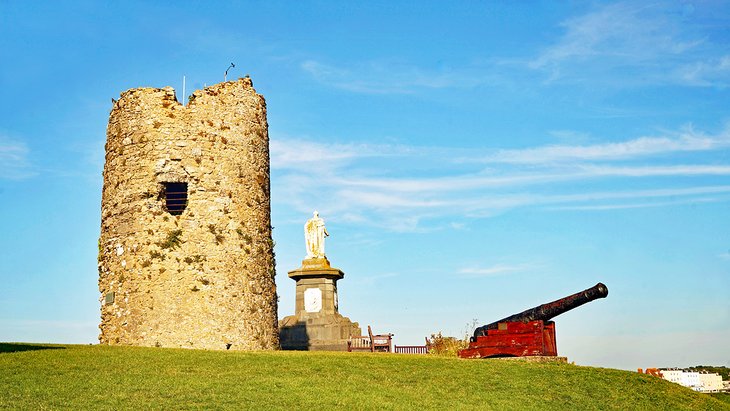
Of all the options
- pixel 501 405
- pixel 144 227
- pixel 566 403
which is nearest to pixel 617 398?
pixel 566 403

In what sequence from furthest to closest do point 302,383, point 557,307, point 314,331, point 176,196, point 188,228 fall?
1. point 314,331
2. point 176,196
3. point 188,228
4. point 557,307
5. point 302,383

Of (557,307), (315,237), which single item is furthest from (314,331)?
(557,307)

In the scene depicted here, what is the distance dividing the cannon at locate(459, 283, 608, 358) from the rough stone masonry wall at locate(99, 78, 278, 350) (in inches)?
271

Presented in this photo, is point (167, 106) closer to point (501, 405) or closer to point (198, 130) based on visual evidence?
point (198, 130)

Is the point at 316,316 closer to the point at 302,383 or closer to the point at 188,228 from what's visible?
the point at 188,228

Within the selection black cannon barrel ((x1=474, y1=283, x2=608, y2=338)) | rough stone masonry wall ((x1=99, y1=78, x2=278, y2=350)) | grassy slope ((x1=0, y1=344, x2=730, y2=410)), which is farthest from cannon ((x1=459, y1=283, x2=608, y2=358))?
rough stone masonry wall ((x1=99, y1=78, x2=278, y2=350))

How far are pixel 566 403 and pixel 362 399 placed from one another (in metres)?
4.00

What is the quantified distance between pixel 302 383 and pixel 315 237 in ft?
51.8

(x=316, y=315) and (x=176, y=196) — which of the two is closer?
(x=176, y=196)

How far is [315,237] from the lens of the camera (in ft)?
98.6

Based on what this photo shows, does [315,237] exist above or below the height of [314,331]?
above

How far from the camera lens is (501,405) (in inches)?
541

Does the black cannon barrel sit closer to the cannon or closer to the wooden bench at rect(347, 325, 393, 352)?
the cannon

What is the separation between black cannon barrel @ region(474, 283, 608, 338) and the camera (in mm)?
19078
